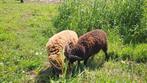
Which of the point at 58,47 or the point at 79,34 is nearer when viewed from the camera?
the point at 58,47

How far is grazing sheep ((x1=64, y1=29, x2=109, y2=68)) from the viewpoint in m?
7.07

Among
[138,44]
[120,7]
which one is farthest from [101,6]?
[138,44]

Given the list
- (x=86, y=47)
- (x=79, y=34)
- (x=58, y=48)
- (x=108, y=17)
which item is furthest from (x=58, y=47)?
(x=108, y=17)

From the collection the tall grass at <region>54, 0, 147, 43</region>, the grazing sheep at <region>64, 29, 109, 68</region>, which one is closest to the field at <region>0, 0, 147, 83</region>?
the tall grass at <region>54, 0, 147, 43</region>

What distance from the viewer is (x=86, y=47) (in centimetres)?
739

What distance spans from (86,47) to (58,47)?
29.7 inches

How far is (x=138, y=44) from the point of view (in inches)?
340

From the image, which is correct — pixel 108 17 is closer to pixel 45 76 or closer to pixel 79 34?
pixel 79 34

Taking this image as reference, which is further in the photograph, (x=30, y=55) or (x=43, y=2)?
(x=43, y=2)

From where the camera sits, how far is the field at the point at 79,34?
7.10 meters

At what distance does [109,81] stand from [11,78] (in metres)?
2.42

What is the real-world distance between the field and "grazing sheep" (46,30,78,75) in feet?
0.94

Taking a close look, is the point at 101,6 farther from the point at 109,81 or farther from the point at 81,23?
the point at 109,81

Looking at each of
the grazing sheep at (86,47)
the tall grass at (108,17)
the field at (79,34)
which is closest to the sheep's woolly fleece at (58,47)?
the grazing sheep at (86,47)
